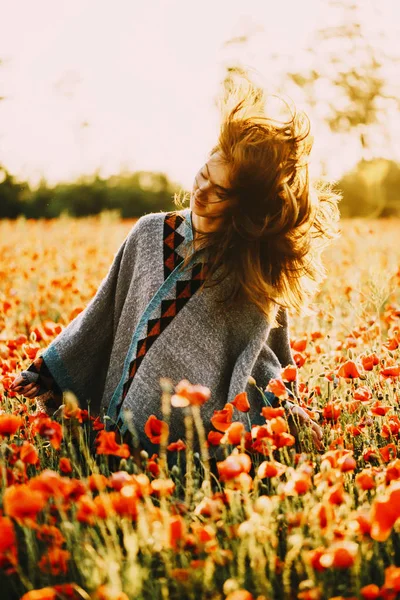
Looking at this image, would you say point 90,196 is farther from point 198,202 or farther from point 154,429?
point 154,429

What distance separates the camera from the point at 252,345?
7.91 ft

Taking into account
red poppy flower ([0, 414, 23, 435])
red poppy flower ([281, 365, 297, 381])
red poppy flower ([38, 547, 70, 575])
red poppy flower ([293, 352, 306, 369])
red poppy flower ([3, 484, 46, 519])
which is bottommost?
red poppy flower ([38, 547, 70, 575])

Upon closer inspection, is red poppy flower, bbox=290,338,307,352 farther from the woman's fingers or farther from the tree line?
the tree line

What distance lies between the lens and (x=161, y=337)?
240 cm

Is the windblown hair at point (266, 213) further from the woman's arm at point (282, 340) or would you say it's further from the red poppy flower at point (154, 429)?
the red poppy flower at point (154, 429)

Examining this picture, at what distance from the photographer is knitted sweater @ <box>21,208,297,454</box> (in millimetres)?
2391

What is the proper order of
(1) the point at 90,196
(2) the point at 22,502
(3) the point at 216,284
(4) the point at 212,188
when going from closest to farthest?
(2) the point at 22,502, (4) the point at 212,188, (3) the point at 216,284, (1) the point at 90,196

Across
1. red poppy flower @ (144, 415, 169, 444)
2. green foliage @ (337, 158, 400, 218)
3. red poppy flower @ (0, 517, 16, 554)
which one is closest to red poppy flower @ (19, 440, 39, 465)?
red poppy flower @ (144, 415, 169, 444)

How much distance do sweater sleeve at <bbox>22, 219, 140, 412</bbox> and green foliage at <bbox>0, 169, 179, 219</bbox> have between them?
42.9 feet

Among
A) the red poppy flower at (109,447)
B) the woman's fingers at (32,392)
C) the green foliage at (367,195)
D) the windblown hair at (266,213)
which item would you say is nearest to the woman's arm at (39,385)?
the woman's fingers at (32,392)

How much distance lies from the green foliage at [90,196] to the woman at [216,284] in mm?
13176

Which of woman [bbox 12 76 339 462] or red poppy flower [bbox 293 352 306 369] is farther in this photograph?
red poppy flower [bbox 293 352 306 369]

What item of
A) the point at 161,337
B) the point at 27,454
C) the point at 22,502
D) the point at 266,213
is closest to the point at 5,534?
the point at 22,502

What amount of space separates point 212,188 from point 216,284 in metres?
0.34
